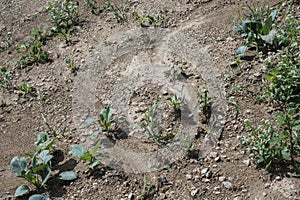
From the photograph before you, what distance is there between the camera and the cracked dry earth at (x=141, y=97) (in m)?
3.46

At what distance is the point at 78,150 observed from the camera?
3688 mm

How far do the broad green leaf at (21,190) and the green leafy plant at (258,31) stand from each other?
2.29 metres

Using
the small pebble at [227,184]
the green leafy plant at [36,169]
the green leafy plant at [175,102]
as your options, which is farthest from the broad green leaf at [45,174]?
the small pebble at [227,184]

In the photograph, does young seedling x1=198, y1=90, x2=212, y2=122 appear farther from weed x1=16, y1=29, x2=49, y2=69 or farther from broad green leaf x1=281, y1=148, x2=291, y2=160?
weed x1=16, y1=29, x2=49, y2=69

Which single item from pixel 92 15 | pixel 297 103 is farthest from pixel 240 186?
pixel 92 15

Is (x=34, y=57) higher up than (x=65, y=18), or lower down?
lower down

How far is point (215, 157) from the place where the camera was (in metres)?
3.58

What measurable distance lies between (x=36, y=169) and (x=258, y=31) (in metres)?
2.48

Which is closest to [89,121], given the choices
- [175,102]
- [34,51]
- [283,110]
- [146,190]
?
[175,102]

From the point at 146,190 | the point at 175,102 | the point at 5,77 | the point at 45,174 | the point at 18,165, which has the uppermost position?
the point at 5,77

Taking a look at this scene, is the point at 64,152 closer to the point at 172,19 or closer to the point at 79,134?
the point at 79,134

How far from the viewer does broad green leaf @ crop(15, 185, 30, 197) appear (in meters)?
3.49

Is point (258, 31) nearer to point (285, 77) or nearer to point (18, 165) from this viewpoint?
point (285, 77)

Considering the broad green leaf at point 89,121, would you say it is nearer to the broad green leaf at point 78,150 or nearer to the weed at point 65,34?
the broad green leaf at point 78,150
